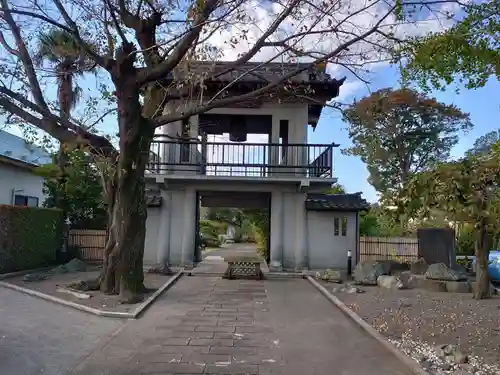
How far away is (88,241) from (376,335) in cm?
1424

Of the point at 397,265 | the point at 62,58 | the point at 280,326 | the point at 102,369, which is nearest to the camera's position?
the point at 102,369

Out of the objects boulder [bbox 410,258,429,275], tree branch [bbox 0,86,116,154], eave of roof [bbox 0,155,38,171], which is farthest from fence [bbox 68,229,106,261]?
boulder [bbox 410,258,429,275]

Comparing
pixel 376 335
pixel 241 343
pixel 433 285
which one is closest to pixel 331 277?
pixel 433 285

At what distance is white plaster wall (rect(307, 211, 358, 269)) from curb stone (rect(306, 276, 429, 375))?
17.5ft

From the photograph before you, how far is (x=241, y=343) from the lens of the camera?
7.23 m

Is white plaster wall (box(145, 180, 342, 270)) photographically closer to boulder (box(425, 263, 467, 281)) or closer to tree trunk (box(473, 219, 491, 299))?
boulder (box(425, 263, 467, 281))

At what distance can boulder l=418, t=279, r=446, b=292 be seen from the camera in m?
13.8

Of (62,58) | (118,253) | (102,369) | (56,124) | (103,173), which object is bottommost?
(102,369)

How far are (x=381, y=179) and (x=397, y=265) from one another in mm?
18224

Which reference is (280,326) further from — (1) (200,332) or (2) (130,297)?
(2) (130,297)

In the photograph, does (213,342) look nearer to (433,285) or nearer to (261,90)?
(261,90)

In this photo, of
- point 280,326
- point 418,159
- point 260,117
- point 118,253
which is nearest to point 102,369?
point 280,326

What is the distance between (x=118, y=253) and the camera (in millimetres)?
11289

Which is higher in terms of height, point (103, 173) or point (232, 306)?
point (103, 173)
